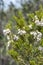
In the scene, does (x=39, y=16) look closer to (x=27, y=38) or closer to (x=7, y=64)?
(x=27, y=38)

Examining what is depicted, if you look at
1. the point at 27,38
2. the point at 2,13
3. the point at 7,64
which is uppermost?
the point at 2,13

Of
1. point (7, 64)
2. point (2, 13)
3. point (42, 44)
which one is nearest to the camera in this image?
point (42, 44)

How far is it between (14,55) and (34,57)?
32 centimetres

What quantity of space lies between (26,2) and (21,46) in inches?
209

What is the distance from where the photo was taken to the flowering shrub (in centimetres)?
412

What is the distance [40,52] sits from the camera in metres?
4.13

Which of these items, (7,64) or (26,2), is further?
(26,2)

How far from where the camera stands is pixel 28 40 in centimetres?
427

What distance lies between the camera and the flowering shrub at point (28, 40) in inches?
A: 162

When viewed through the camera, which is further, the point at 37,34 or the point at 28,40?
the point at 28,40

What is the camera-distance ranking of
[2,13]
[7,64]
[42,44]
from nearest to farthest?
[42,44] → [7,64] → [2,13]

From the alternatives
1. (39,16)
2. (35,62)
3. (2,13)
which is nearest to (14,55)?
(35,62)

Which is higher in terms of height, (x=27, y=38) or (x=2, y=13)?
(x=2, y=13)

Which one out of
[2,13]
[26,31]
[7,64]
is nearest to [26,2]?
[2,13]
